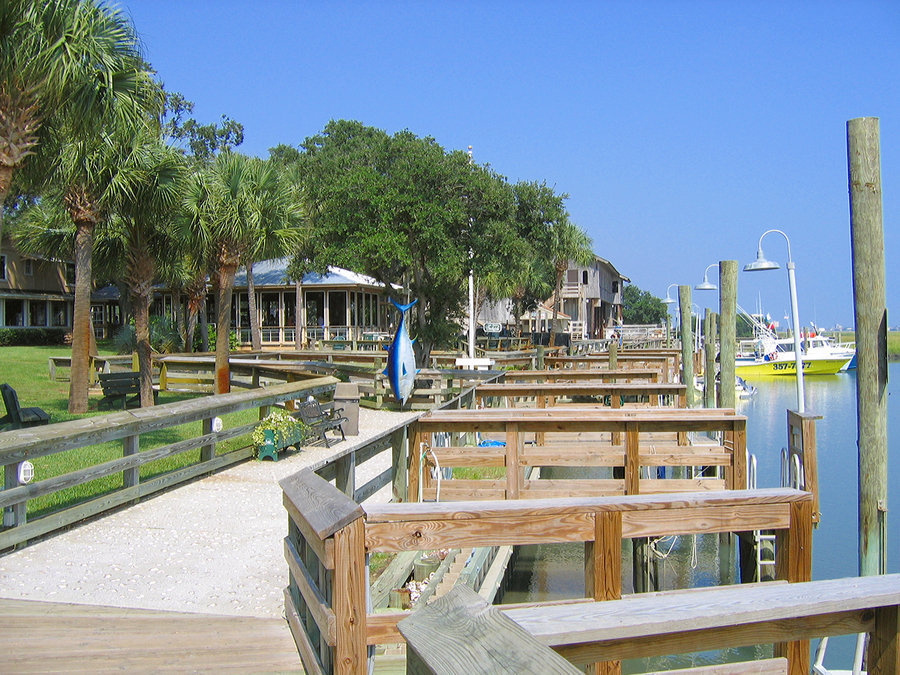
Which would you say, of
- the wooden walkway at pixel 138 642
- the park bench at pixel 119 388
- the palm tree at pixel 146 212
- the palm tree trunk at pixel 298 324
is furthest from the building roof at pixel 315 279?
the wooden walkway at pixel 138 642

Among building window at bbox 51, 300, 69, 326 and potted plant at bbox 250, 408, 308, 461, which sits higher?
building window at bbox 51, 300, 69, 326

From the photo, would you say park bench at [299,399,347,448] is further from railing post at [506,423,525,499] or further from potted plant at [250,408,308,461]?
railing post at [506,423,525,499]

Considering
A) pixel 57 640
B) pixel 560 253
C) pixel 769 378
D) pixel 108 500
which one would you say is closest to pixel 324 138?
pixel 560 253

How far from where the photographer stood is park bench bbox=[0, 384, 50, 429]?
12.3 m

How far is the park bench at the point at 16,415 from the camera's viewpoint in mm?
12289

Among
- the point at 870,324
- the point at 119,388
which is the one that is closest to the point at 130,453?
the point at 870,324

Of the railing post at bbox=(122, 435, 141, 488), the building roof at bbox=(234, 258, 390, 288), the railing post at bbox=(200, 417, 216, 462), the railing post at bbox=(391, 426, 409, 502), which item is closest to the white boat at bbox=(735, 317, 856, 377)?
the building roof at bbox=(234, 258, 390, 288)

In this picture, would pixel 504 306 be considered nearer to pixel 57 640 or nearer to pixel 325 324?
pixel 325 324

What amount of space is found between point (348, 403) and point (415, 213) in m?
10.9

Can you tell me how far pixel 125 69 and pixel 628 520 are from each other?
10034 millimetres

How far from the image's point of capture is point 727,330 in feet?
50.4

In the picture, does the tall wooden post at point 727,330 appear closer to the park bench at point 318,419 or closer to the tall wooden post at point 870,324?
the park bench at point 318,419

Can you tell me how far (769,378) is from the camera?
63375mm

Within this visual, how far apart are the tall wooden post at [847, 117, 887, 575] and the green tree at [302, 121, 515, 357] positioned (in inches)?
706
